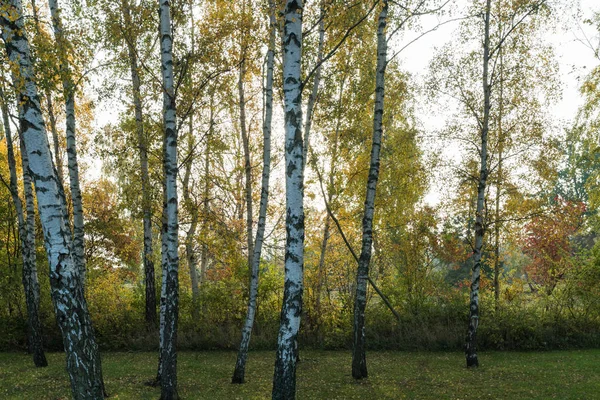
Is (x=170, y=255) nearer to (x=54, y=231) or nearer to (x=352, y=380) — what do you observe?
(x=54, y=231)

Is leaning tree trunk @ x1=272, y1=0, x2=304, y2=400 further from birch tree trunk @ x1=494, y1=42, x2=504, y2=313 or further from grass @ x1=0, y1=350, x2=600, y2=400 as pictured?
birch tree trunk @ x1=494, y1=42, x2=504, y2=313

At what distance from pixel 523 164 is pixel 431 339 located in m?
6.77

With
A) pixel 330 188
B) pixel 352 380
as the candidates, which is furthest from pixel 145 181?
pixel 352 380

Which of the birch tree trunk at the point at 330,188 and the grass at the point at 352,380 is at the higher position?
the birch tree trunk at the point at 330,188

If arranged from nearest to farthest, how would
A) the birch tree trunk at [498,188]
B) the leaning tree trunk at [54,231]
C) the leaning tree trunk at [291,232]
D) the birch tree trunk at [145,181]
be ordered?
the leaning tree trunk at [54,231] < the leaning tree trunk at [291,232] < the birch tree trunk at [145,181] < the birch tree trunk at [498,188]

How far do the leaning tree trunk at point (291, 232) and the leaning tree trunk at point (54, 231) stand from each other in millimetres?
2454

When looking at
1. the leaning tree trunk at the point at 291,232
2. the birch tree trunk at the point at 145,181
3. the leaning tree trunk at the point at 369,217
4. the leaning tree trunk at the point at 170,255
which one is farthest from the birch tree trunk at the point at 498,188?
the birch tree trunk at the point at 145,181

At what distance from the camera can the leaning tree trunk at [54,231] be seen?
5164mm

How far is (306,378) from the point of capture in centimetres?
1145

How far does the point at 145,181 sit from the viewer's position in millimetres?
12477

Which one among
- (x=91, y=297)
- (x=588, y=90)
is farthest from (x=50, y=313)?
(x=588, y=90)

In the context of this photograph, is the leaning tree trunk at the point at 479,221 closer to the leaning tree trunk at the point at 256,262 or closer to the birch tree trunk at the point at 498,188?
the birch tree trunk at the point at 498,188

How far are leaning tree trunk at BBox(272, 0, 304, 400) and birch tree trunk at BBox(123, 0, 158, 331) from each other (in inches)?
180

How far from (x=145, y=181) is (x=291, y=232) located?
24.4ft
